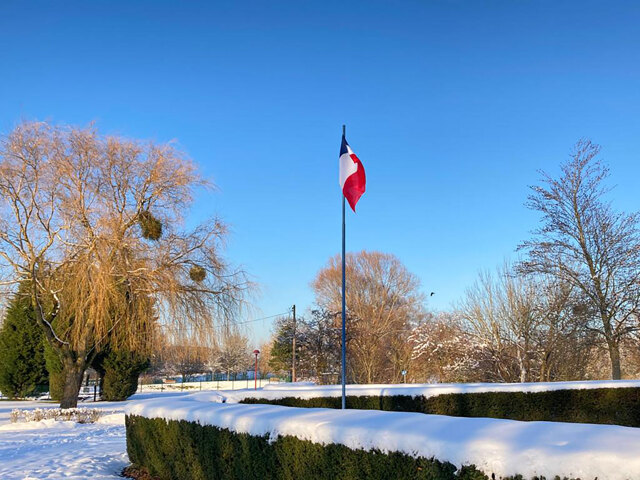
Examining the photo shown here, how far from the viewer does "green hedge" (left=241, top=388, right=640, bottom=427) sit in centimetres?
1098

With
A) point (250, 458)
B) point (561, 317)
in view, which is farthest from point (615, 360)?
point (250, 458)

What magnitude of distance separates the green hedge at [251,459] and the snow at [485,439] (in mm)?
78

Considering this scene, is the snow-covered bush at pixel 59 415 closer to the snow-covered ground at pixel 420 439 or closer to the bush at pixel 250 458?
the snow-covered ground at pixel 420 439

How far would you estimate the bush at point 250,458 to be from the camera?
386 centimetres

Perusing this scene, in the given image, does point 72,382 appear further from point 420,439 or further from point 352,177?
point 420,439

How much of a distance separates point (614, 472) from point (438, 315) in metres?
35.5

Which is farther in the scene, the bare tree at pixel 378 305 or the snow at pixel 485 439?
the bare tree at pixel 378 305

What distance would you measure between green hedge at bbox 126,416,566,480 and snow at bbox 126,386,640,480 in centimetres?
8

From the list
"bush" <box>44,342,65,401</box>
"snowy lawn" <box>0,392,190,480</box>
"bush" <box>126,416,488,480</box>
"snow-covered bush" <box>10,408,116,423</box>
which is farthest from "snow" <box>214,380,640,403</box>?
"bush" <box>44,342,65,401</box>

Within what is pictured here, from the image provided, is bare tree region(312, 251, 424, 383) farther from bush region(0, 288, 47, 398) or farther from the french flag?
the french flag

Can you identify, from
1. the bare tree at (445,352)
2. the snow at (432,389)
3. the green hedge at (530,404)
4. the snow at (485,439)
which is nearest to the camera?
the snow at (485,439)

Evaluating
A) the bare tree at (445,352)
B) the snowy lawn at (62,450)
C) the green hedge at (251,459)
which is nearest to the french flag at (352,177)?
the green hedge at (251,459)

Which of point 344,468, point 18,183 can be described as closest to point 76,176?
point 18,183

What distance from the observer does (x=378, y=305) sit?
131 feet
